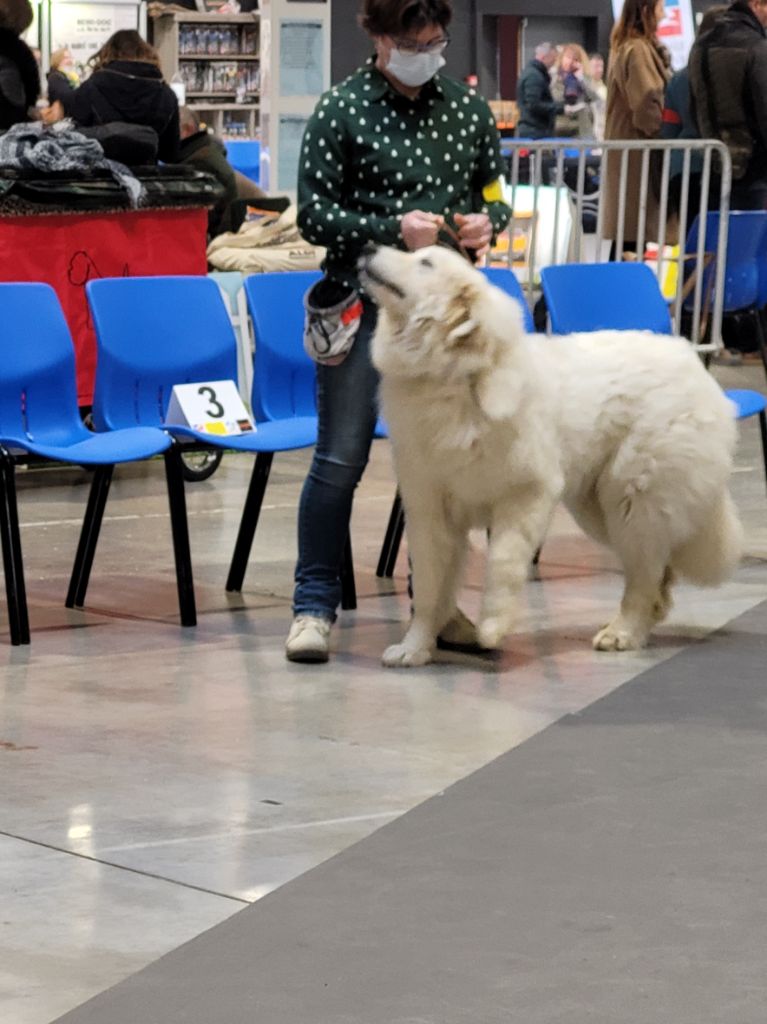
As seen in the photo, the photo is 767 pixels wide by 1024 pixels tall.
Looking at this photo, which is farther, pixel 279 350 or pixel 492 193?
pixel 279 350

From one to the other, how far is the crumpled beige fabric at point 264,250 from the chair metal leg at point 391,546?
347 cm

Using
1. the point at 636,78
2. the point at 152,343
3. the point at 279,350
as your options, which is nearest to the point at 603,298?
the point at 279,350

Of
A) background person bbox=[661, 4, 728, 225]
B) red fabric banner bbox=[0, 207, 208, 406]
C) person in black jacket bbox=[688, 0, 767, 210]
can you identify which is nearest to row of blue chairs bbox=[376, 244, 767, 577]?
red fabric banner bbox=[0, 207, 208, 406]

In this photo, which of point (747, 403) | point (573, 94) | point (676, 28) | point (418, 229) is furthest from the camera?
point (573, 94)

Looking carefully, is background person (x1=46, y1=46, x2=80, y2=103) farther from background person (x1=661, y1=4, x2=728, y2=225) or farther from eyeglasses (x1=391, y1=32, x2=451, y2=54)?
eyeglasses (x1=391, y1=32, x2=451, y2=54)

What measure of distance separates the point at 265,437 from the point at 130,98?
3949 mm

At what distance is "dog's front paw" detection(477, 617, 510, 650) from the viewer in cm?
504

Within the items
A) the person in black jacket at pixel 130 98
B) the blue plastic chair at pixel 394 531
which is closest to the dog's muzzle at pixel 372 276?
the blue plastic chair at pixel 394 531

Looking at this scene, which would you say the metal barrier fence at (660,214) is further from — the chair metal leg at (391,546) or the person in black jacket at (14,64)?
the person in black jacket at (14,64)

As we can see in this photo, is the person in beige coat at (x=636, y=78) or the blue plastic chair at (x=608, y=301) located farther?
the person in beige coat at (x=636, y=78)

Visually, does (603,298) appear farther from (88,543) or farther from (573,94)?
(573,94)

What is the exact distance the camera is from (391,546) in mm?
6363

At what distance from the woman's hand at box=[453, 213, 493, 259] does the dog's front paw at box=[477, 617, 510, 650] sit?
3.40 ft

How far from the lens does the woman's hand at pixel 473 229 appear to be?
507cm
